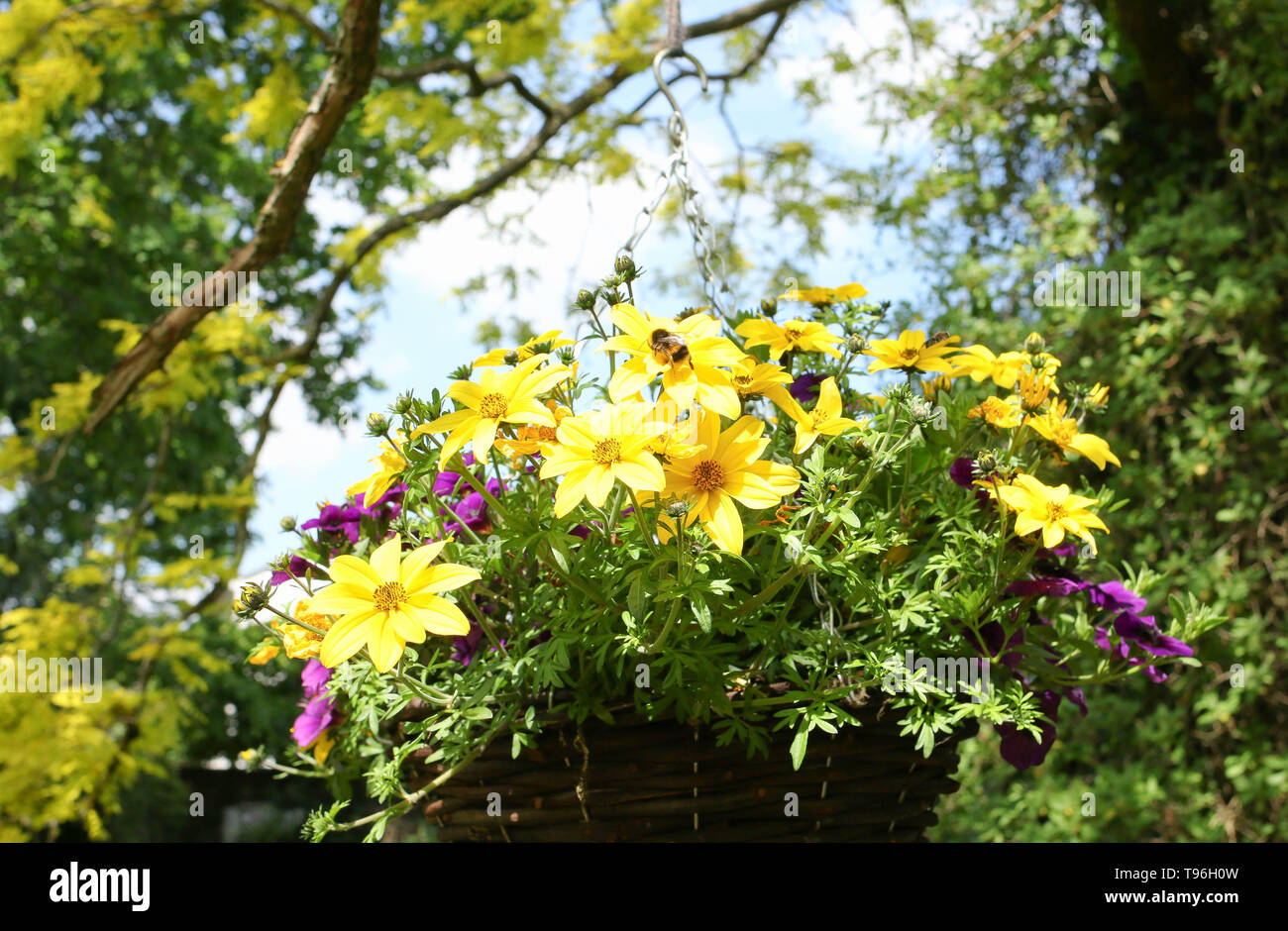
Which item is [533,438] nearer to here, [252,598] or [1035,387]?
[252,598]

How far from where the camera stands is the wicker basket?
689 millimetres

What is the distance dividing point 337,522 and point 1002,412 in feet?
1.91

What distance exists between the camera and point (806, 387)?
82 cm

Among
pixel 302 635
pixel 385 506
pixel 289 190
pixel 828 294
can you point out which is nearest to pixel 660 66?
pixel 828 294

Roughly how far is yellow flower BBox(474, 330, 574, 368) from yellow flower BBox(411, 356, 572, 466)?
0.21 feet

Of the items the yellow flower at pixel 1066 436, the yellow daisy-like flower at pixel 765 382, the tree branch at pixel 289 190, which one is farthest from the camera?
the tree branch at pixel 289 190

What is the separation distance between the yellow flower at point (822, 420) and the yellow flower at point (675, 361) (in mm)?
74

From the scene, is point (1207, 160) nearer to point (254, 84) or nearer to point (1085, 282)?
point (1085, 282)

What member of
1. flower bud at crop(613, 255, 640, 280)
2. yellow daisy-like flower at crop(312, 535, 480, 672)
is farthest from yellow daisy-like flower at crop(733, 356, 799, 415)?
yellow daisy-like flower at crop(312, 535, 480, 672)

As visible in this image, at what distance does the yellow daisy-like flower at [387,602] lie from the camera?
0.54 meters

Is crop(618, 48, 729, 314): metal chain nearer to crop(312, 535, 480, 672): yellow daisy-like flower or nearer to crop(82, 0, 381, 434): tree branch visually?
crop(312, 535, 480, 672): yellow daisy-like flower

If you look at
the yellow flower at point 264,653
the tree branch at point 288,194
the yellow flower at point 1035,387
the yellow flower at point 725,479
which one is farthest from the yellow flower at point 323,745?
the tree branch at point 288,194

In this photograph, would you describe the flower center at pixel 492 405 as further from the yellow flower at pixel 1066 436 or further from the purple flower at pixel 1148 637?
the purple flower at pixel 1148 637

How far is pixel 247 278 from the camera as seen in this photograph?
6.03 ft
